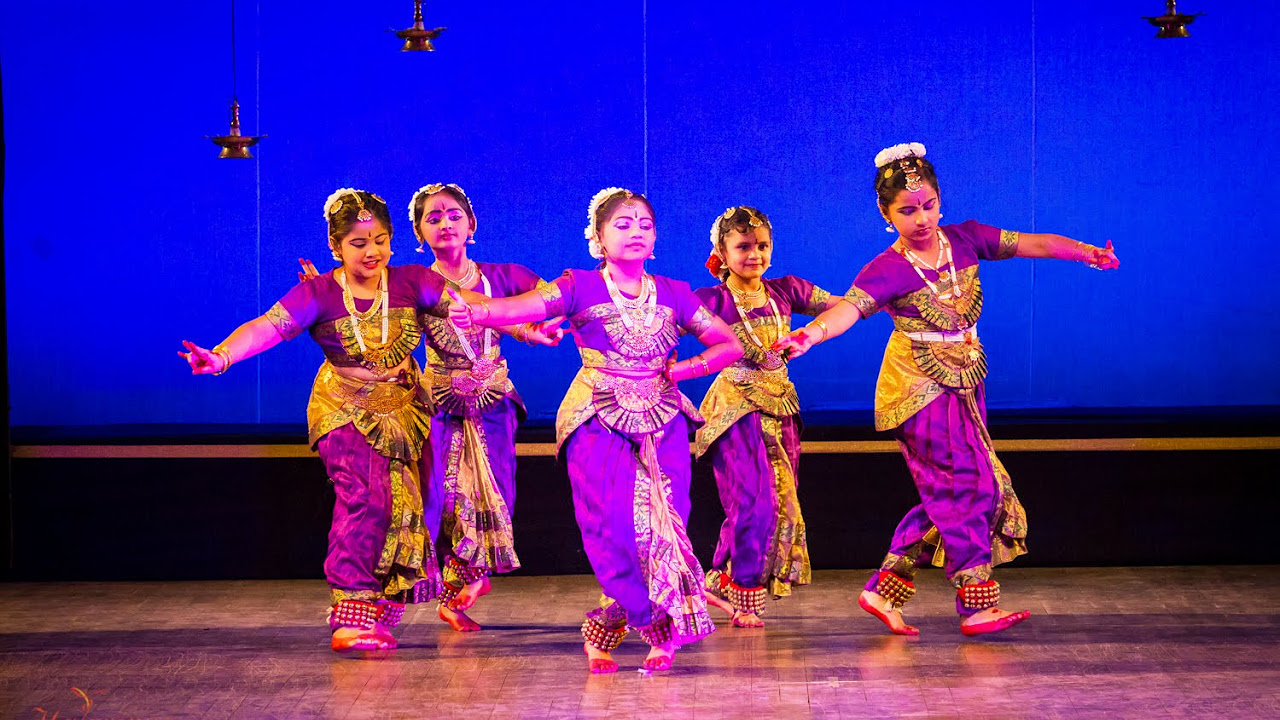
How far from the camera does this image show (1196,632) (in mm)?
4559

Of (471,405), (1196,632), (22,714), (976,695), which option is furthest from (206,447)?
(1196,632)

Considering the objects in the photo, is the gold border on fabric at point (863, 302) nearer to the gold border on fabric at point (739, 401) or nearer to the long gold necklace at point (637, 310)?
the gold border on fabric at point (739, 401)

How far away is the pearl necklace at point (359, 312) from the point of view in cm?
441

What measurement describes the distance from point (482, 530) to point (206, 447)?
4.86 ft

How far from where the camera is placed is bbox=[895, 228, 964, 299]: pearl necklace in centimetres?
453

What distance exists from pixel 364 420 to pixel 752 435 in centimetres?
123

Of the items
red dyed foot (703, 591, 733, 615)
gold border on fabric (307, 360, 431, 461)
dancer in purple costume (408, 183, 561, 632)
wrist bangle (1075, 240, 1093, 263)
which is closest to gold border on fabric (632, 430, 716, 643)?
red dyed foot (703, 591, 733, 615)

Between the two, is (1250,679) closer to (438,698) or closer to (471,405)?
(438,698)

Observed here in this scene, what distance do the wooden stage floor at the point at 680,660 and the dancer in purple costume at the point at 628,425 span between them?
0.20 metres

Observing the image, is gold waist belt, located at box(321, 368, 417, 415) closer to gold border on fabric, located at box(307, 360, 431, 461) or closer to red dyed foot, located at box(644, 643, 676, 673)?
gold border on fabric, located at box(307, 360, 431, 461)

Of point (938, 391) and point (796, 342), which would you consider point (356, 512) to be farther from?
point (938, 391)

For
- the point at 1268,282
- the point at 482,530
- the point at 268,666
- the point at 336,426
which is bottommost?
the point at 268,666

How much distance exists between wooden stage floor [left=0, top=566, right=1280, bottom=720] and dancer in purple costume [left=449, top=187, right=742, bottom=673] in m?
0.20

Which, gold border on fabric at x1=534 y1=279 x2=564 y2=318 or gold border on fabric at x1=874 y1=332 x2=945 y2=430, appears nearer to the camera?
gold border on fabric at x1=534 y1=279 x2=564 y2=318
